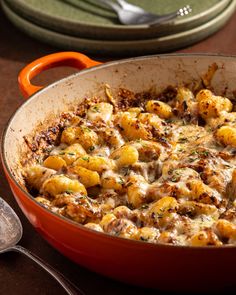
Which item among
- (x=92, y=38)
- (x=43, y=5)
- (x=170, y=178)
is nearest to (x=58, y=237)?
(x=170, y=178)

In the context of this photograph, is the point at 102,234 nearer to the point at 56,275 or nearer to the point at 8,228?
the point at 56,275

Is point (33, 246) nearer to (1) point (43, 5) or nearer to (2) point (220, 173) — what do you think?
(2) point (220, 173)

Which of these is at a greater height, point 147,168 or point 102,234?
point 102,234

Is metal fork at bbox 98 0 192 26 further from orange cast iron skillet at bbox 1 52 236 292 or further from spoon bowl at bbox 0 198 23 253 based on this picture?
spoon bowl at bbox 0 198 23 253

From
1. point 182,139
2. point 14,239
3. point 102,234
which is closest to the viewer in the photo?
point 102,234

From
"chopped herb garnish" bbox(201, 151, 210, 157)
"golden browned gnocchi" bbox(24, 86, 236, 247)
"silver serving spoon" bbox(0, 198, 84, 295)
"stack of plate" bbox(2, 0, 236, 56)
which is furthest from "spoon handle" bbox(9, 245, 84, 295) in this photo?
"stack of plate" bbox(2, 0, 236, 56)

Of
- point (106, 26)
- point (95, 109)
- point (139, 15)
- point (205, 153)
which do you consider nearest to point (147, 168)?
point (205, 153)

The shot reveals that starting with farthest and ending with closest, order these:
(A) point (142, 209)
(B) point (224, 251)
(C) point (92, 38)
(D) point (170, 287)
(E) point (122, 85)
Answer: (C) point (92, 38) < (E) point (122, 85) < (A) point (142, 209) < (D) point (170, 287) < (B) point (224, 251)
